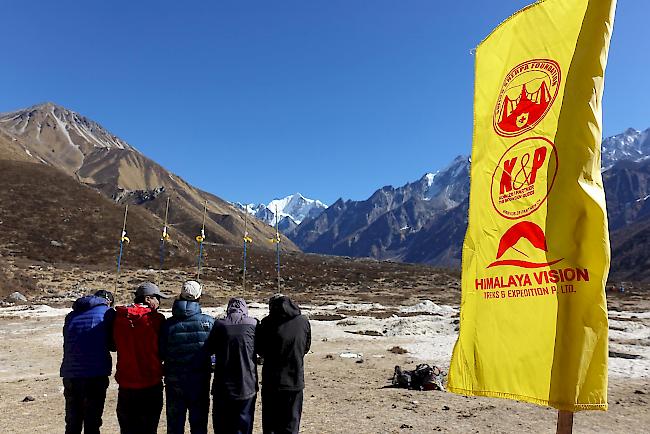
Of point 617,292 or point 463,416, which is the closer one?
point 463,416

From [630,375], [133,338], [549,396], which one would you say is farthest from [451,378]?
[630,375]

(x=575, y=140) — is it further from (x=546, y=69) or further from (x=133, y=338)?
(x=133, y=338)

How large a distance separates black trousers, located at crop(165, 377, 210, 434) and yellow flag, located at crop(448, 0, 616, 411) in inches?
154

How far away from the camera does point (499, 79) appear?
13.6 feet

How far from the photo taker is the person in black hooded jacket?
6898 millimetres

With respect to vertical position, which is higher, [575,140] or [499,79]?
[499,79]

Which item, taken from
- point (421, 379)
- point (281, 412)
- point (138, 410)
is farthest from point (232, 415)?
point (421, 379)

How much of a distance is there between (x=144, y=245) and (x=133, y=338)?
79.8 meters

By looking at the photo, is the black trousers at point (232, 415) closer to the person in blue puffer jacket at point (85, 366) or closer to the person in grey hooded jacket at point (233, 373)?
the person in grey hooded jacket at point (233, 373)

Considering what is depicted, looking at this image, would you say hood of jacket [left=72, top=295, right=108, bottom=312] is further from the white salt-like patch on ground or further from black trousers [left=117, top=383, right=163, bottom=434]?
the white salt-like patch on ground

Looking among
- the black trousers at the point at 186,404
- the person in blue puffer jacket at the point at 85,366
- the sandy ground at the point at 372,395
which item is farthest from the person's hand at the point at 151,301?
the sandy ground at the point at 372,395

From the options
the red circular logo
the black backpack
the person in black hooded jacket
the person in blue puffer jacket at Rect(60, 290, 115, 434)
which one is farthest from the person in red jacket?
the black backpack

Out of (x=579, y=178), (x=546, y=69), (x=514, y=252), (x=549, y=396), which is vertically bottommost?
(x=549, y=396)

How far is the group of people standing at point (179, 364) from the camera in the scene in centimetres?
659
